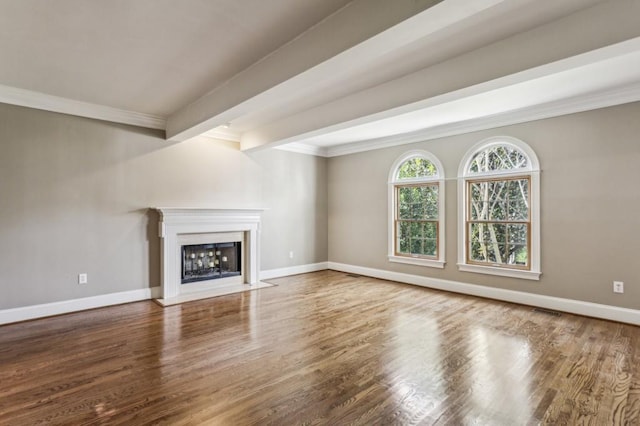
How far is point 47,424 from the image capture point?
1966 mm

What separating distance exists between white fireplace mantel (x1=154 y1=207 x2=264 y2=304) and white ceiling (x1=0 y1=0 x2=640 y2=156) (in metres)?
1.33

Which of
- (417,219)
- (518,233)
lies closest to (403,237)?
(417,219)

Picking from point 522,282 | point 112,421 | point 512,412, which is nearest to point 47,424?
point 112,421

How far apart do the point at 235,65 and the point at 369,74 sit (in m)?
1.35

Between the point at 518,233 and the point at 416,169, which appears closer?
the point at 518,233

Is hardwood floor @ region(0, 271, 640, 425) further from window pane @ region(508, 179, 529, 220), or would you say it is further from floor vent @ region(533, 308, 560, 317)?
window pane @ region(508, 179, 529, 220)

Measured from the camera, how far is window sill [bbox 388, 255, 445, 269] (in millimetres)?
5463

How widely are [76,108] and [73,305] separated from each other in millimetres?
2589

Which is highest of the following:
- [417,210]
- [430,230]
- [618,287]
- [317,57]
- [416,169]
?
[317,57]

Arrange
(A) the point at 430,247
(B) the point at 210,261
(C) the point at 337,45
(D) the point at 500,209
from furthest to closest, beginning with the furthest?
(A) the point at 430,247
(B) the point at 210,261
(D) the point at 500,209
(C) the point at 337,45

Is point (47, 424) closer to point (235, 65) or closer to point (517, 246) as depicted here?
point (235, 65)

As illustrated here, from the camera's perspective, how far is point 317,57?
2471 millimetres

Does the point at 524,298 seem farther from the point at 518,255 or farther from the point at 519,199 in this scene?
the point at 519,199

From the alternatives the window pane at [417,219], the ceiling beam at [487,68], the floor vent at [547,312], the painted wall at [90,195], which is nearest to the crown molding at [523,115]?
the window pane at [417,219]
